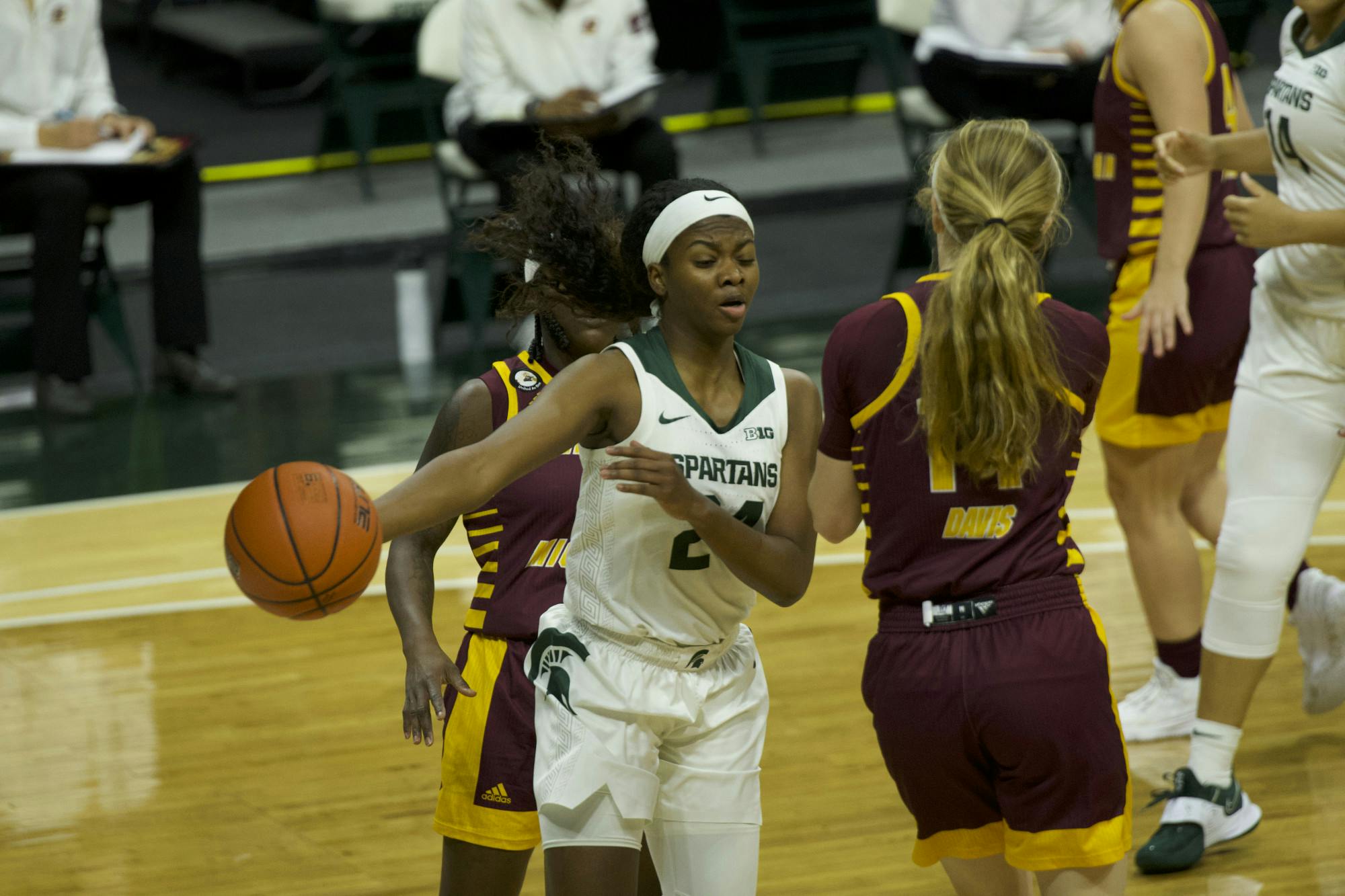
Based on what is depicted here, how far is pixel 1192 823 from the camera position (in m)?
3.74

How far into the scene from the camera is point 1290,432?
146 inches

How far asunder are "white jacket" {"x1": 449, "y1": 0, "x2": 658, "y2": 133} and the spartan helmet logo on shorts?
5394 millimetres

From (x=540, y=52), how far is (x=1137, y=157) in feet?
14.4

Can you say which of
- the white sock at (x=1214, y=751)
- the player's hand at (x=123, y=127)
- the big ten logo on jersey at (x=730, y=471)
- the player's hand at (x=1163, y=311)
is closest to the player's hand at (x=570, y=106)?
the player's hand at (x=123, y=127)

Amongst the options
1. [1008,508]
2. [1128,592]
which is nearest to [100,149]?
[1128,592]

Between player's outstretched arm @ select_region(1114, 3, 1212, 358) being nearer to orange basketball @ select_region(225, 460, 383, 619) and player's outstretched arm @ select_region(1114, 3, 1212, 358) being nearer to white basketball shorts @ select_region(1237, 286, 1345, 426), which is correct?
white basketball shorts @ select_region(1237, 286, 1345, 426)

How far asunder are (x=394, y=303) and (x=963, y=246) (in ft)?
22.8

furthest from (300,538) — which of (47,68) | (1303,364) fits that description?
(47,68)

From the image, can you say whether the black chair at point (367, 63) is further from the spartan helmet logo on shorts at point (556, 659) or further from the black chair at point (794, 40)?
the spartan helmet logo on shorts at point (556, 659)

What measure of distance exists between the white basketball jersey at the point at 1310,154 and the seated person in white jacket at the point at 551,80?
4.27 metres

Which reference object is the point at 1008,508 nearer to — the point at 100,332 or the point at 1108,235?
the point at 1108,235

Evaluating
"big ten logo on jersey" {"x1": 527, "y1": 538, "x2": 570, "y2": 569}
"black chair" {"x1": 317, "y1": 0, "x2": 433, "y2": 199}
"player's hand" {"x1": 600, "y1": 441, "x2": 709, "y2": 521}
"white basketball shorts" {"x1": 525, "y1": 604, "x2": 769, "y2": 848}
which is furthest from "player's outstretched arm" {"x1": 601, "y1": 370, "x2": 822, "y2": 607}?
"black chair" {"x1": 317, "y1": 0, "x2": 433, "y2": 199}

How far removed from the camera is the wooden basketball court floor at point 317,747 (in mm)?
3883

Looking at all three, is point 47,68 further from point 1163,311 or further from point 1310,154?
point 1310,154
